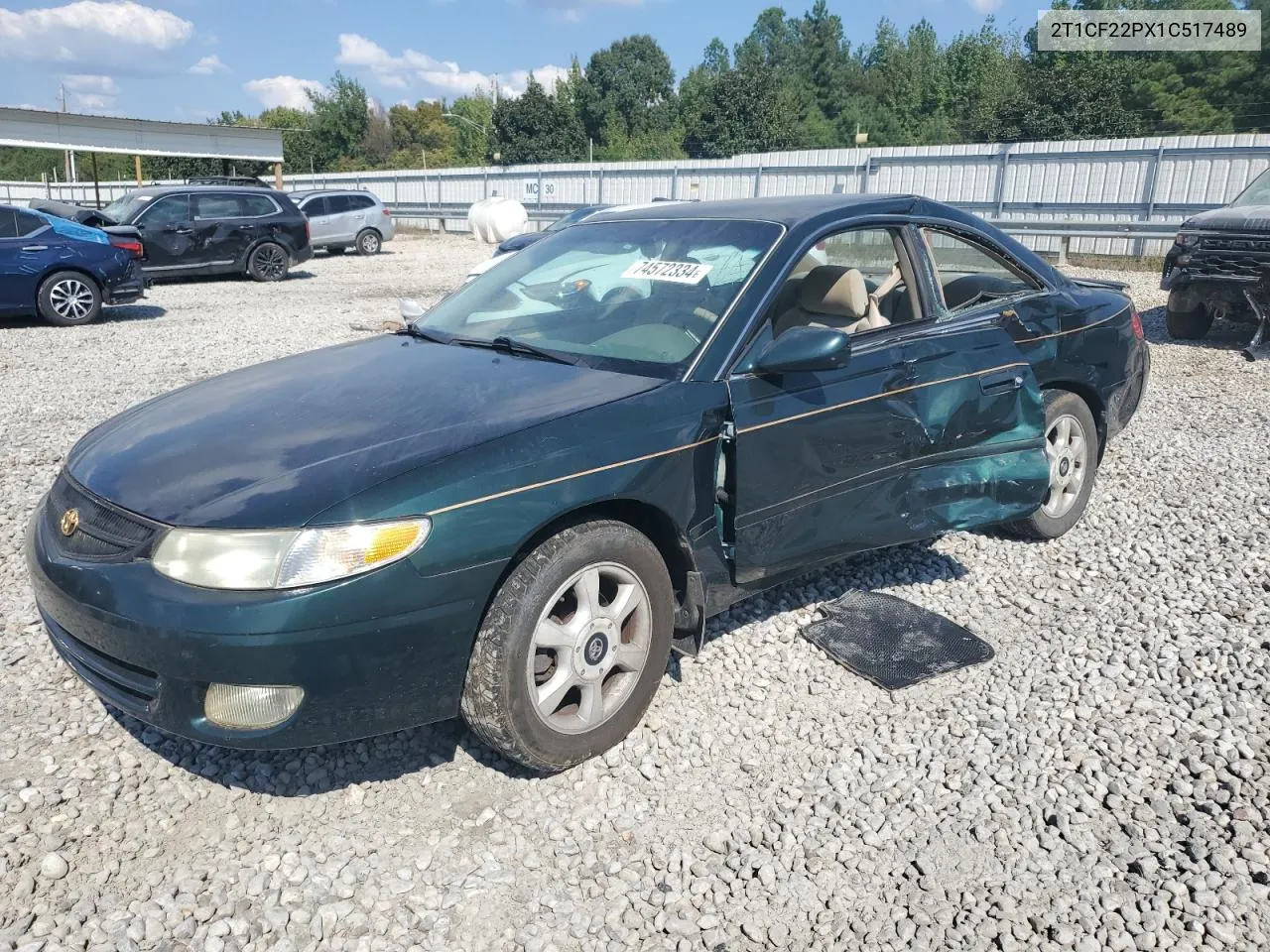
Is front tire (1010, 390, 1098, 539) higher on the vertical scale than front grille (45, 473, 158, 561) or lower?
lower

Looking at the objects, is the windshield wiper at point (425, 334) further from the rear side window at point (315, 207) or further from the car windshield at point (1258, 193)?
the rear side window at point (315, 207)

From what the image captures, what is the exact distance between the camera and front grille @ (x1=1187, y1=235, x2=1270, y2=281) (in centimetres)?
911

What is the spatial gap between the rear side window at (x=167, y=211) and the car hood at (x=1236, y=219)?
48.2 ft

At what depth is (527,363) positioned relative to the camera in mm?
3447

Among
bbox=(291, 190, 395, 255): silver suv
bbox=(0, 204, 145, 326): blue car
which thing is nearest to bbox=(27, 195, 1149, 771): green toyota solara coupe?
bbox=(0, 204, 145, 326): blue car

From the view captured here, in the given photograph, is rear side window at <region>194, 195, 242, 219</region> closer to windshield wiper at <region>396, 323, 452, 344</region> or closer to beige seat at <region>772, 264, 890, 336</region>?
windshield wiper at <region>396, 323, 452, 344</region>

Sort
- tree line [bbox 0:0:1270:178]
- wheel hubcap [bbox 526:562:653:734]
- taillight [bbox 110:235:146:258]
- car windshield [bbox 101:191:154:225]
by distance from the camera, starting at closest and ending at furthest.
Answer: wheel hubcap [bbox 526:562:653:734] → taillight [bbox 110:235:146:258] → car windshield [bbox 101:191:154:225] → tree line [bbox 0:0:1270:178]

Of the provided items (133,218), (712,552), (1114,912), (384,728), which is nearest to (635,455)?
(712,552)

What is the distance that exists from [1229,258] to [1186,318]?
1.17m

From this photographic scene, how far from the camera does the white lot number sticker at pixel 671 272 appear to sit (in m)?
3.65

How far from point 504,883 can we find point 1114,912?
5.13 feet

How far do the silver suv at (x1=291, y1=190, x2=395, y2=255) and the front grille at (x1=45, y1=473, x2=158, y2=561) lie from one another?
20.8 meters

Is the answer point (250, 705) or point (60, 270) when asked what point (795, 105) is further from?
A: point (250, 705)

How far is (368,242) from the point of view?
932 inches
